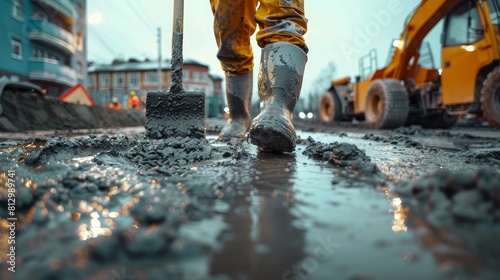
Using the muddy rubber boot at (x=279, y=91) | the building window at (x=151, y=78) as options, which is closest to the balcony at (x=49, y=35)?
the building window at (x=151, y=78)

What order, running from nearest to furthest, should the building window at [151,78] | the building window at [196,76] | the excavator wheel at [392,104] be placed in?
the excavator wheel at [392,104], the building window at [151,78], the building window at [196,76]

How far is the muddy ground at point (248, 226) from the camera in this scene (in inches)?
18.1

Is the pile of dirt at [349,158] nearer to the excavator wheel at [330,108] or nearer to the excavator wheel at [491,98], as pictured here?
the excavator wheel at [491,98]

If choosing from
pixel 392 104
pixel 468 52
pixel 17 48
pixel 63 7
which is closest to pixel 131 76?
pixel 63 7

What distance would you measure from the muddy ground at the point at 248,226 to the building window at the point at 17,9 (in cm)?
2215

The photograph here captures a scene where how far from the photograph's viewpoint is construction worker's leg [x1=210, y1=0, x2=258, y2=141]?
2.45 meters

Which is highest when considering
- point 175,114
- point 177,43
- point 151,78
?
point 151,78

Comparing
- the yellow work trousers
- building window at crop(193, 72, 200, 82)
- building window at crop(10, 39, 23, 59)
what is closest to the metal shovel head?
the yellow work trousers

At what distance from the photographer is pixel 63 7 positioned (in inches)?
933

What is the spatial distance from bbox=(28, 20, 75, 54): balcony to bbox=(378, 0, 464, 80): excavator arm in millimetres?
22420

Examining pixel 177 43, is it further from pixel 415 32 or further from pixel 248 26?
pixel 415 32

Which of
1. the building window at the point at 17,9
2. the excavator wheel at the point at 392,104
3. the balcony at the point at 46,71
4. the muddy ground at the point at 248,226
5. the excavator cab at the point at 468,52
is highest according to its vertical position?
the building window at the point at 17,9

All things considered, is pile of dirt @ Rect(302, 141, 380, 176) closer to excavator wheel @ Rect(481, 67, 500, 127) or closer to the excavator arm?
excavator wheel @ Rect(481, 67, 500, 127)

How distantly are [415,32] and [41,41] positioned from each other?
23.8m
